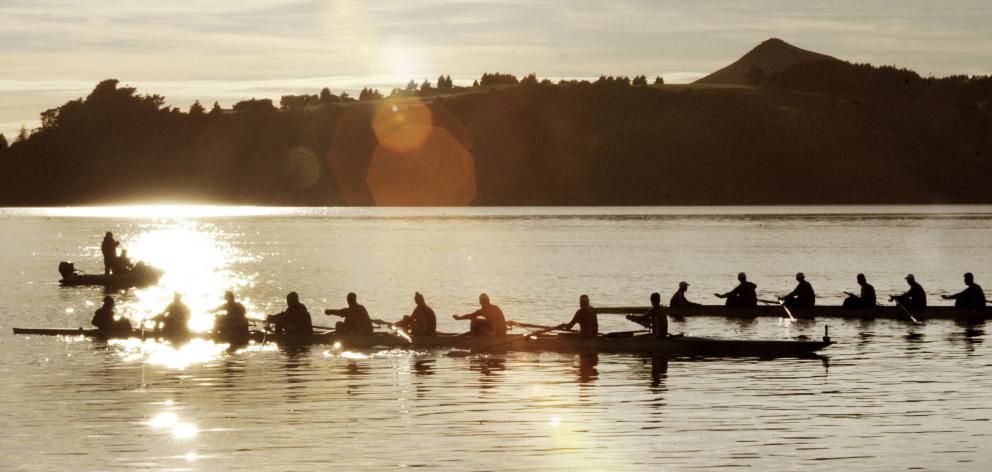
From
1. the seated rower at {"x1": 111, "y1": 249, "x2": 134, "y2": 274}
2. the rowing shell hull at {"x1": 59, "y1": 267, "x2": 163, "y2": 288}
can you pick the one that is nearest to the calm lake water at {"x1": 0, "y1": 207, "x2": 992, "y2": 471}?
the rowing shell hull at {"x1": 59, "y1": 267, "x2": 163, "y2": 288}

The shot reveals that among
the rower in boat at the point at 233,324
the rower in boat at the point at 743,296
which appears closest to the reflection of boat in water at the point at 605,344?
the rower in boat at the point at 233,324

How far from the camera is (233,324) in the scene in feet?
133

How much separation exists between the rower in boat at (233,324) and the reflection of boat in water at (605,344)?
277 cm

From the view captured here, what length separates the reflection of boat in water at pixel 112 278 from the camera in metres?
67.8

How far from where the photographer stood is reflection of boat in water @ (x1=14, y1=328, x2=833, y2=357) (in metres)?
37.4

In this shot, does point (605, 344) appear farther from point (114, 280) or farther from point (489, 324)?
point (114, 280)

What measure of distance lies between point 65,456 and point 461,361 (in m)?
14.9

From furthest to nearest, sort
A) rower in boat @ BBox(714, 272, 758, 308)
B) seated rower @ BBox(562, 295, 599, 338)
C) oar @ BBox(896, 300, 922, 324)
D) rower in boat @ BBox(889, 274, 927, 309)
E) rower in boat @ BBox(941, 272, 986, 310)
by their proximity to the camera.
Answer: rower in boat @ BBox(714, 272, 758, 308) < rower in boat @ BBox(889, 274, 927, 309) < oar @ BBox(896, 300, 922, 324) < rower in boat @ BBox(941, 272, 986, 310) < seated rower @ BBox(562, 295, 599, 338)

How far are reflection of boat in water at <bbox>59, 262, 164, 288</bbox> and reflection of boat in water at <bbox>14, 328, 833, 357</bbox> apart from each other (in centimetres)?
3156

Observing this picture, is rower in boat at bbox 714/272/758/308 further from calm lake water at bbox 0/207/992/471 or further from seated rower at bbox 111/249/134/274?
seated rower at bbox 111/249/134/274

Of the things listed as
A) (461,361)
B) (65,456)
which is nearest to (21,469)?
(65,456)

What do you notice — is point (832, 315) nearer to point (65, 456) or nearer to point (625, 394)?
point (625, 394)

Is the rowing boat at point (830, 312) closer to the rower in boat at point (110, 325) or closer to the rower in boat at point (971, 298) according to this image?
the rower in boat at point (971, 298)

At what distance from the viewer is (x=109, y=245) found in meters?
67.8
